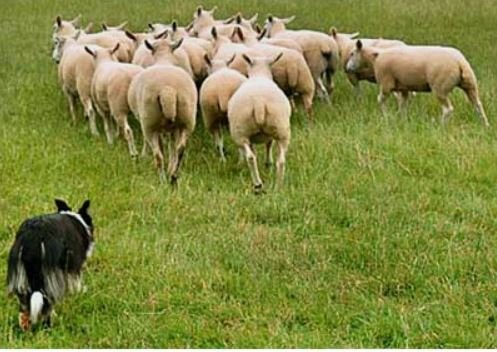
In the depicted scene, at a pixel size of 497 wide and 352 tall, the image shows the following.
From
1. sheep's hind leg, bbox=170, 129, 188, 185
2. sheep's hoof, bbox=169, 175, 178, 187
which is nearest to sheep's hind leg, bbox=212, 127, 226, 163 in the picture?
sheep's hind leg, bbox=170, 129, 188, 185

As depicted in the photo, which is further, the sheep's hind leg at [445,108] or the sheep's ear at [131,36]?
the sheep's ear at [131,36]

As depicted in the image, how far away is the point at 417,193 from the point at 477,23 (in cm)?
1210

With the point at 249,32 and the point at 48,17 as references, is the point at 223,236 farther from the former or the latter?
the point at 48,17

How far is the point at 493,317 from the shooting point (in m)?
5.54

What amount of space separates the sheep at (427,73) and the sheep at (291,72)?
1061 mm

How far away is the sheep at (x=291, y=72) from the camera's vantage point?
419 inches

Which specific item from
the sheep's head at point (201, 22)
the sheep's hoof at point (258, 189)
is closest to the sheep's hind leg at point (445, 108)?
the sheep's hoof at point (258, 189)

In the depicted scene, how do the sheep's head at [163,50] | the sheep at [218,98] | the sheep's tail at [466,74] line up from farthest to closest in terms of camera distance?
1. the sheep's tail at [466,74]
2. the sheep's head at [163,50]
3. the sheep at [218,98]

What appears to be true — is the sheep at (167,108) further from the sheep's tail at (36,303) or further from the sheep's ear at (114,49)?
the sheep's tail at (36,303)

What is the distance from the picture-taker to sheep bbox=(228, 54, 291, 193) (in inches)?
326

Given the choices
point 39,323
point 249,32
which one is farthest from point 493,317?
point 249,32

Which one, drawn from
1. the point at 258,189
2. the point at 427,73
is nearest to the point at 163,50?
the point at 258,189

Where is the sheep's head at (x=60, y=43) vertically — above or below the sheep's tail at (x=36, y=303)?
below

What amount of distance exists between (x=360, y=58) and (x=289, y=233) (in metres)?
5.71
